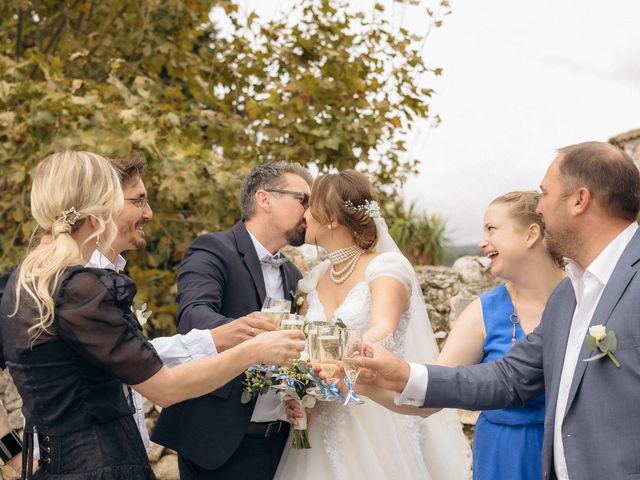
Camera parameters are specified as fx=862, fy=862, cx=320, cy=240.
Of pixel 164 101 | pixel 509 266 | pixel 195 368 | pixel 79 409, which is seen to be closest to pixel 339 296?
pixel 509 266

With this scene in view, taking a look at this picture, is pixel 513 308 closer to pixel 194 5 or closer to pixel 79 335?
pixel 79 335

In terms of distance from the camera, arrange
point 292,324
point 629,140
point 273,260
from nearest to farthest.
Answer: point 292,324 → point 273,260 → point 629,140

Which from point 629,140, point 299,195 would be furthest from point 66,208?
point 629,140

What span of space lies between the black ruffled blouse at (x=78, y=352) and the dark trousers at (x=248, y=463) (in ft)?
3.75

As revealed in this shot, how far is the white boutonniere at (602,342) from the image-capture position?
2.72 m

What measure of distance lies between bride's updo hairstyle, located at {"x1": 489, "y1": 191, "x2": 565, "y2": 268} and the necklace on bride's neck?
840 millimetres

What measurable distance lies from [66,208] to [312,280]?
1.77 meters

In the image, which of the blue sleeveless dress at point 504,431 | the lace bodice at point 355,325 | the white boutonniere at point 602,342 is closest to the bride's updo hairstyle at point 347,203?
the lace bodice at point 355,325

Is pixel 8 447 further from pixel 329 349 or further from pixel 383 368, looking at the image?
pixel 383 368

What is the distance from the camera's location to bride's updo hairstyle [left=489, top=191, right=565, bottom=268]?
379 centimetres

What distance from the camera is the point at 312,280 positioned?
15.0ft

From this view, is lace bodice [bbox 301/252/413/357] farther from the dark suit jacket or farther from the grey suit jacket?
the grey suit jacket

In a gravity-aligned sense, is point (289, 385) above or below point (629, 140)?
above

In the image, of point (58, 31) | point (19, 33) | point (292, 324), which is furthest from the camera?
point (58, 31)
